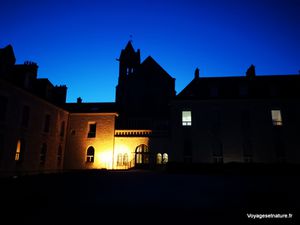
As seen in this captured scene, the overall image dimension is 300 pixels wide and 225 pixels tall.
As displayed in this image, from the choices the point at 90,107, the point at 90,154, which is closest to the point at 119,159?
the point at 90,154

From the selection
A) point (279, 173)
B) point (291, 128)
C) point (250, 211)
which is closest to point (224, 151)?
point (279, 173)

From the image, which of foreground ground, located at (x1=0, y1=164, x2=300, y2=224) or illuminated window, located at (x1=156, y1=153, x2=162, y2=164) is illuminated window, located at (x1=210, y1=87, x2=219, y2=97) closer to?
illuminated window, located at (x1=156, y1=153, x2=162, y2=164)

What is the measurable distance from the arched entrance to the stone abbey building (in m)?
0.12

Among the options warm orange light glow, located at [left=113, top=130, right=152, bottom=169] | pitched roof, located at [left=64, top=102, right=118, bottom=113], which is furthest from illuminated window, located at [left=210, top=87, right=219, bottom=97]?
pitched roof, located at [left=64, top=102, right=118, bottom=113]

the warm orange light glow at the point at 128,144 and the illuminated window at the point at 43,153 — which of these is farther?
the warm orange light glow at the point at 128,144

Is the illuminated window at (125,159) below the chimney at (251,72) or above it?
below

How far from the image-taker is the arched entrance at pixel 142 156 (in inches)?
951

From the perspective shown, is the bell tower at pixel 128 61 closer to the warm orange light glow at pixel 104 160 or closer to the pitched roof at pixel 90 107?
the pitched roof at pixel 90 107

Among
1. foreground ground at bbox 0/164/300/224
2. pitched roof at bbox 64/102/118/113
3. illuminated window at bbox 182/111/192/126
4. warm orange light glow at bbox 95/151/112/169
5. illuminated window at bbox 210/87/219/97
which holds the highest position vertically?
illuminated window at bbox 210/87/219/97

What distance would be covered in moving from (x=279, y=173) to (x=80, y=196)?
16089 millimetres

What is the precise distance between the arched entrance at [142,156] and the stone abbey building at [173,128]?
12 centimetres

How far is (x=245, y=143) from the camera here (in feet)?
73.6

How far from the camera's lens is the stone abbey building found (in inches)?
806

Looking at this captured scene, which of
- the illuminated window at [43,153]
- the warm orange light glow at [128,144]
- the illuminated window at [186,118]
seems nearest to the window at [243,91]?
the illuminated window at [186,118]
